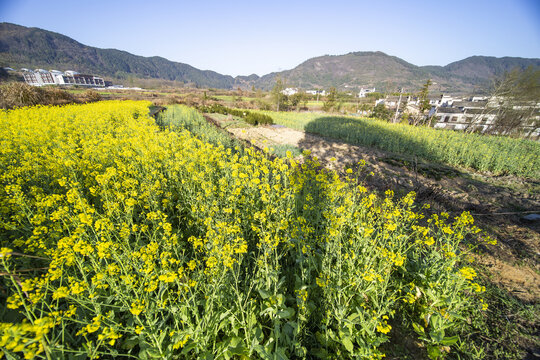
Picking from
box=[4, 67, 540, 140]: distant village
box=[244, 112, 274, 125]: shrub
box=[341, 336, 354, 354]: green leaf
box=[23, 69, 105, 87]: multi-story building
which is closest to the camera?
box=[341, 336, 354, 354]: green leaf

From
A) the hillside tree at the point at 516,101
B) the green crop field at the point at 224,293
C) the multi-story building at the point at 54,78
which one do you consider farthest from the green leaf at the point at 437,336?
the multi-story building at the point at 54,78

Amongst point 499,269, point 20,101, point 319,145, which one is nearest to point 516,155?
point 319,145

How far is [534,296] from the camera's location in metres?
3.07

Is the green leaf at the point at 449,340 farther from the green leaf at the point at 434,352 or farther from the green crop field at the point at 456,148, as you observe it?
the green crop field at the point at 456,148

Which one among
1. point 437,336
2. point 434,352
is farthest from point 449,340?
point 434,352

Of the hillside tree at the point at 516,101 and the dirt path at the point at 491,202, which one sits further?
the hillside tree at the point at 516,101

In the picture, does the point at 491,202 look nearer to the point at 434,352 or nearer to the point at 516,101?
the point at 434,352

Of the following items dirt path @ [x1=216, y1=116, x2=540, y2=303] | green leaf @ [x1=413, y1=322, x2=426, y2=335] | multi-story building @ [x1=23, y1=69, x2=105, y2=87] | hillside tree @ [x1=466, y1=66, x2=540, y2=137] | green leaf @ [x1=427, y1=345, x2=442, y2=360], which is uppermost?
multi-story building @ [x1=23, y1=69, x2=105, y2=87]

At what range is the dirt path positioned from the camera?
3.51 metres

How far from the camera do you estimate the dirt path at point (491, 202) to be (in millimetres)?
3512

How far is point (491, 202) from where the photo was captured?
646cm

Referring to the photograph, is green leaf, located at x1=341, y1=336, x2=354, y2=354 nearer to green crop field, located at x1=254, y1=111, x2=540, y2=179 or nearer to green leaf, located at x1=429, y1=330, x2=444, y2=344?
green leaf, located at x1=429, y1=330, x2=444, y2=344

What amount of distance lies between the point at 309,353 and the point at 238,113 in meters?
26.4

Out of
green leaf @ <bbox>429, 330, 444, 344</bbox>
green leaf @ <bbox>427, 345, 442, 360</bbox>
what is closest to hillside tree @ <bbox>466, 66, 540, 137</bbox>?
green leaf @ <bbox>429, 330, 444, 344</bbox>
